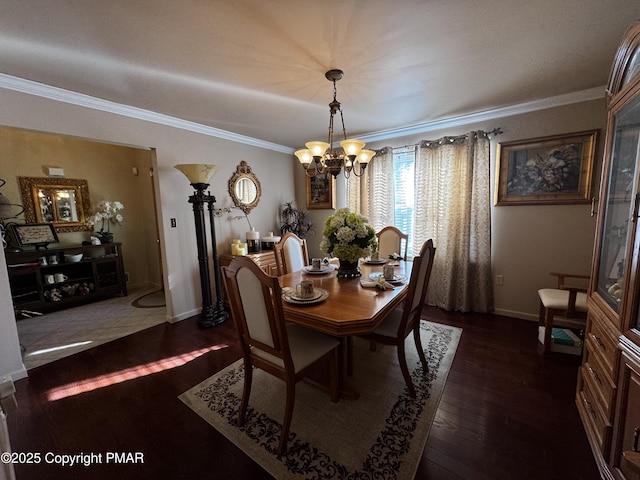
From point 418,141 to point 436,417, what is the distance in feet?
10.1

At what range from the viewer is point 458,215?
306 cm

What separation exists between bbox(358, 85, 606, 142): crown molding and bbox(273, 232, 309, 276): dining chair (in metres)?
2.09

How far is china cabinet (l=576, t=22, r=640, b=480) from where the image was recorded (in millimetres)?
1078

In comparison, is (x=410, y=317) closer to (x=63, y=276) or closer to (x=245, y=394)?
(x=245, y=394)

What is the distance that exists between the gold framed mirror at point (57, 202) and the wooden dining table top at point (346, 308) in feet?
12.9

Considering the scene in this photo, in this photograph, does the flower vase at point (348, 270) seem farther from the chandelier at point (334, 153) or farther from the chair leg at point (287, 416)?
the chair leg at point (287, 416)

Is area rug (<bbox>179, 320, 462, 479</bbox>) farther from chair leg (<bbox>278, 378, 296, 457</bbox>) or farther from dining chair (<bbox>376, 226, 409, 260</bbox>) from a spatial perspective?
dining chair (<bbox>376, 226, 409, 260</bbox>)

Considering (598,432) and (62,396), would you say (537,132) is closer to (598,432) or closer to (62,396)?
(598,432)

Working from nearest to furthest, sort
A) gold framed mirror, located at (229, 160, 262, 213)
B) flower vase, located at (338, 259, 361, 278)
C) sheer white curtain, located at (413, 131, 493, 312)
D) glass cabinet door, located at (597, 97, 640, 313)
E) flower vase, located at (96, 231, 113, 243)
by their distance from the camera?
glass cabinet door, located at (597, 97, 640, 313), flower vase, located at (338, 259, 361, 278), sheer white curtain, located at (413, 131, 493, 312), gold framed mirror, located at (229, 160, 262, 213), flower vase, located at (96, 231, 113, 243)

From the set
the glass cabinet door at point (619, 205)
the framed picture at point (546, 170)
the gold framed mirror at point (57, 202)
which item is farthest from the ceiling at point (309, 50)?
the gold framed mirror at point (57, 202)

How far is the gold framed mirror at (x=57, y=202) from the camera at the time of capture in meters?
3.44

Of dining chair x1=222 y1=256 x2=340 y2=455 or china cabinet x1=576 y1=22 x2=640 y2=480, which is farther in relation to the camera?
dining chair x1=222 y1=256 x2=340 y2=455

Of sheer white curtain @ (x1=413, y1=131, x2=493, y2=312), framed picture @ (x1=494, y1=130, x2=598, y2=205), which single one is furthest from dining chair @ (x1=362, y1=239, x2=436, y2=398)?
framed picture @ (x1=494, y1=130, x2=598, y2=205)

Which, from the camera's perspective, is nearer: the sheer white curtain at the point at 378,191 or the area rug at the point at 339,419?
the area rug at the point at 339,419
